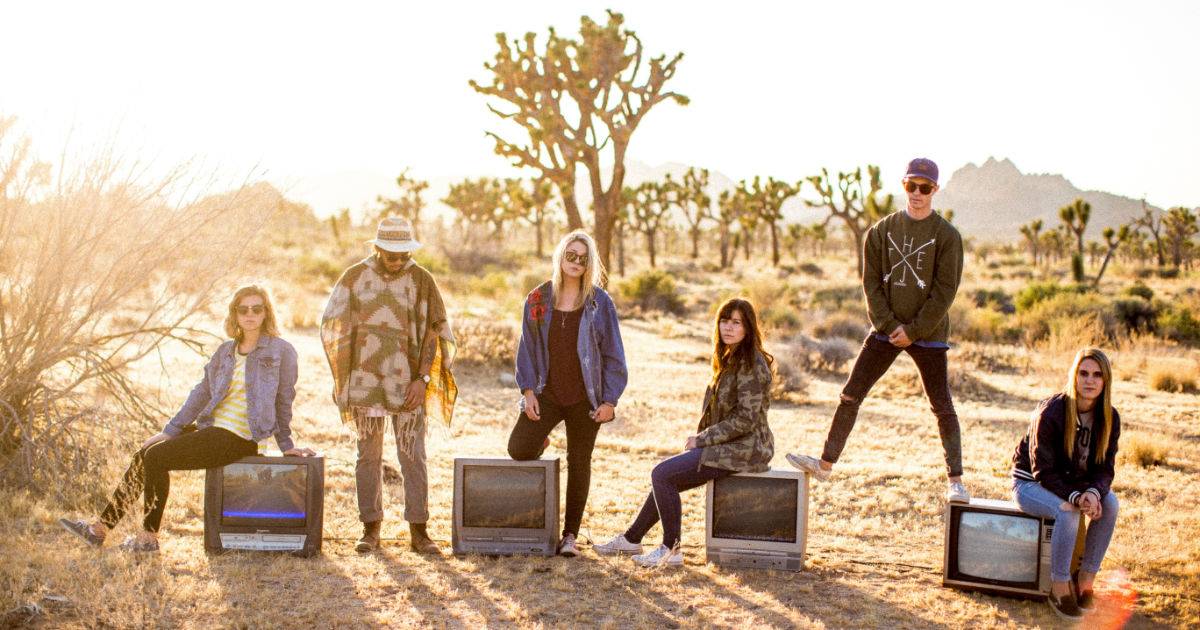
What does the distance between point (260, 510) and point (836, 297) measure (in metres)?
21.6

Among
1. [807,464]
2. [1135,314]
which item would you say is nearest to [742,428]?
[807,464]

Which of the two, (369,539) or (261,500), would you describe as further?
(369,539)

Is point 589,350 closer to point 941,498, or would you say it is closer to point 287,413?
point 287,413

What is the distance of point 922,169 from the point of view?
209 inches

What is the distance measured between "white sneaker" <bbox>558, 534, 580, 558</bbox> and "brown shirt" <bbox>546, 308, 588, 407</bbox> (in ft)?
2.52

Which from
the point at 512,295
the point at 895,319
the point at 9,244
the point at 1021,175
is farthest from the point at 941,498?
the point at 1021,175

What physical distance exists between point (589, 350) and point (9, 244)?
12.8 ft

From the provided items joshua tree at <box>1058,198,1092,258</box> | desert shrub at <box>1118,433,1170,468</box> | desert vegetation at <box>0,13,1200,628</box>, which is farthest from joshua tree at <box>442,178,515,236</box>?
desert shrub at <box>1118,433,1170,468</box>

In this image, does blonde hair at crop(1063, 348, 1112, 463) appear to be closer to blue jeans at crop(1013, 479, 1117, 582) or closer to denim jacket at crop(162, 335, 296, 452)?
blue jeans at crop(1013, 479, 1117, 582)

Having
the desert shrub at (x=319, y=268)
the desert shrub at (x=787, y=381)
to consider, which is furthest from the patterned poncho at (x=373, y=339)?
the desert shrub at (x=319, y=268)

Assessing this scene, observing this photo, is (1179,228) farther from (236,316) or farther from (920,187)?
(236,316)

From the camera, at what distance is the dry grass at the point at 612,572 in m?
4.54

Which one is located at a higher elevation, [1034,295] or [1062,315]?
[1034,295]

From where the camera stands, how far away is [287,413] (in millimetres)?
5457
